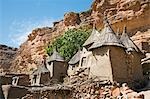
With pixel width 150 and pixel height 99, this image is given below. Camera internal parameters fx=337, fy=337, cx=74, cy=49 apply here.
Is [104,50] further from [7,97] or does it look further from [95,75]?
[7,97]

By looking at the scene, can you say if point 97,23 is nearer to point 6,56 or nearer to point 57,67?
point 57,67

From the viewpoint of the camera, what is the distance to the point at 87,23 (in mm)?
61562

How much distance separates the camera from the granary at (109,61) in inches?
925

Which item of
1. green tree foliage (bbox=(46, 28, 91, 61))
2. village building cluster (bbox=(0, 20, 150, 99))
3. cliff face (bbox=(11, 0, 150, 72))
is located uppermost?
cliff face (bbox=(11, 0, 150, 72))

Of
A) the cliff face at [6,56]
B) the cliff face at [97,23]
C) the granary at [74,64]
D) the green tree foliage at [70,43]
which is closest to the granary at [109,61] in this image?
the granary at [74,64]

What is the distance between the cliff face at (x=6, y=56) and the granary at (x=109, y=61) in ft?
145

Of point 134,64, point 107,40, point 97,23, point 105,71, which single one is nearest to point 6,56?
point 97,23

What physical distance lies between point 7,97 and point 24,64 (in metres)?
47.3

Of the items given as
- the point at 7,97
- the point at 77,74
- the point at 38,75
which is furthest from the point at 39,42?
the point at 7,97

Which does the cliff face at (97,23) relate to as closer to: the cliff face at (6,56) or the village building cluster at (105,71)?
the cliff face at (6,56)

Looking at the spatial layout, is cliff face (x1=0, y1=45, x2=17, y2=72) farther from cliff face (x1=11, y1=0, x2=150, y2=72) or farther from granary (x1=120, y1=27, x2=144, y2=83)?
granary (x1=120, y1=27, x2=144, y2=83)

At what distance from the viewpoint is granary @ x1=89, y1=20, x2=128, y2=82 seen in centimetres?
2350

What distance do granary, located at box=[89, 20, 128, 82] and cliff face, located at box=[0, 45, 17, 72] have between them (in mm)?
44236

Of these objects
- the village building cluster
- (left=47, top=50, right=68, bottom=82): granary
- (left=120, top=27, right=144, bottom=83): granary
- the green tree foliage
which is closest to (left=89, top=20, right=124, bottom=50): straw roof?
the village building cluster
